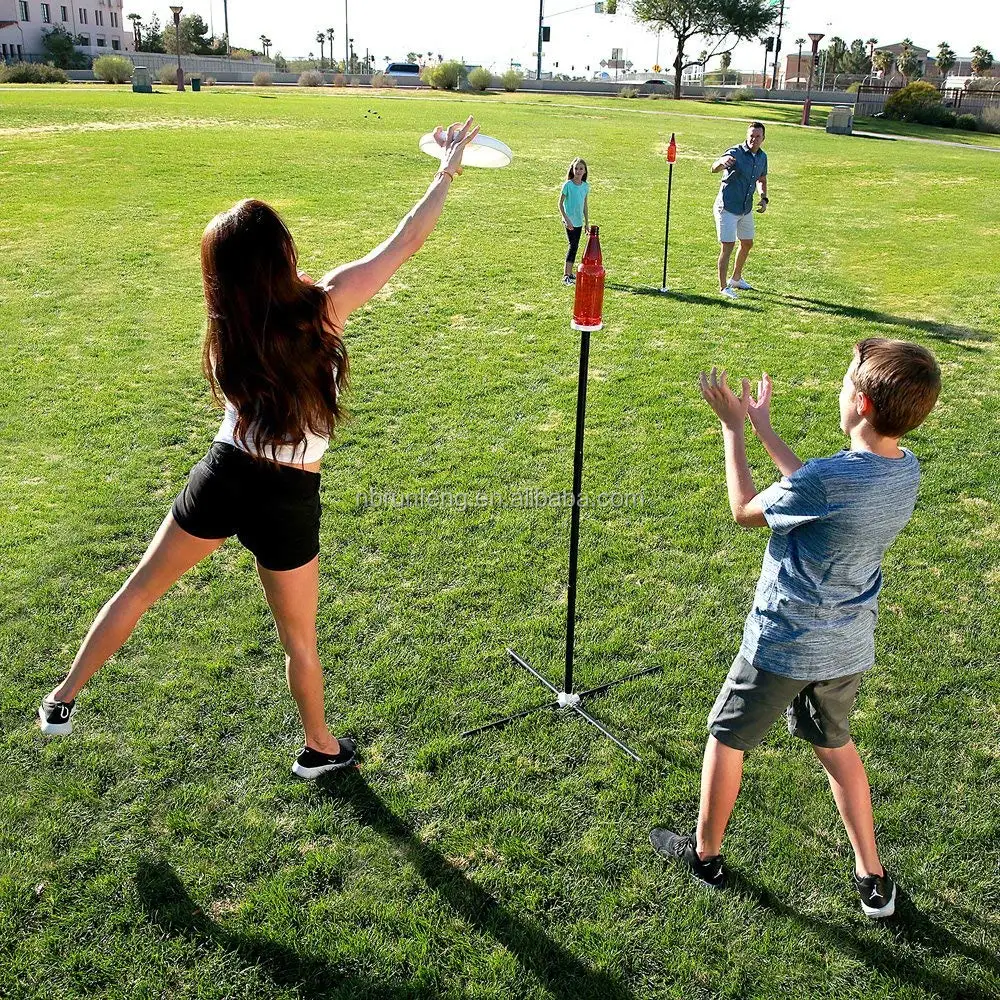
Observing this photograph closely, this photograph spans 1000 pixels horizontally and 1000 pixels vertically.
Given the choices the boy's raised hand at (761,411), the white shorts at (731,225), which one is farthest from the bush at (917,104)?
the boy's raised hand at (761,411)

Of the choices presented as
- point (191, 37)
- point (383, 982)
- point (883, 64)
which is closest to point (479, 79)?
point (191, 37)

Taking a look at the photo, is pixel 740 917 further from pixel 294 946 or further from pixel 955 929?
pixel 294 946

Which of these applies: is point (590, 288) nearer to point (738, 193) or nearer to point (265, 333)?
point (265, 333)

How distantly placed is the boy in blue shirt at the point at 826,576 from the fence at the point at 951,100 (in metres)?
45.8

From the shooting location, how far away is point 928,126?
38344mm

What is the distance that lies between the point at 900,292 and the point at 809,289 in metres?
1.25

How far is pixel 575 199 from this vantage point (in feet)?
36.5

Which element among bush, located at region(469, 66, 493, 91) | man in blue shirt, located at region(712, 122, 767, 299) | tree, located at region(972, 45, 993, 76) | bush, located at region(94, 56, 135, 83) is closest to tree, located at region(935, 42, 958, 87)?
tree, located at region(972, 45, 993, 76)

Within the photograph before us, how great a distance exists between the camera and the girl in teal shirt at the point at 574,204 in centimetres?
1099

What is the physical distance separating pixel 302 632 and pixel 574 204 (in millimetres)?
9234

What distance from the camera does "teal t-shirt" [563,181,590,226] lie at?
36.3 ft

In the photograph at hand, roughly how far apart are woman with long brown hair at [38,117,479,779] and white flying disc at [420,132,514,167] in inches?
7.2

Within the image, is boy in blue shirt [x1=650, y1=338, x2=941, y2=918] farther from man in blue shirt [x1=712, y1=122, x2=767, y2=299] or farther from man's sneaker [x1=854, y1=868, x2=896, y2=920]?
man in blue shirt [x1=712, y1=122, x2=767, y2=299]

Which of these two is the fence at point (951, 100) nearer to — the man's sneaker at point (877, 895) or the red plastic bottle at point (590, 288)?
the red plastic bottle at point (590, 288)
